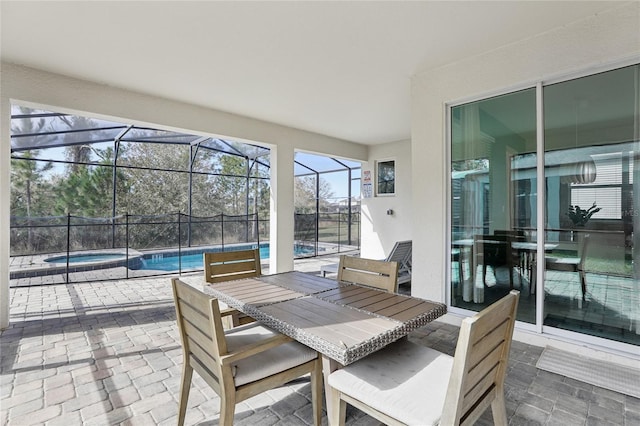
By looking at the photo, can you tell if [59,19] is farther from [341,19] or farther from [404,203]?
[404,203]

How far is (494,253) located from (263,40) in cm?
313

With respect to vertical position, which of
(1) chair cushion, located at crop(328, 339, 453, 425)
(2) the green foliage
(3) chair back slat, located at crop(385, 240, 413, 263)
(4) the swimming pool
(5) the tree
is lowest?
(4) the swimming pool

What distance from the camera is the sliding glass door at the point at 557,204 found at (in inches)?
97.7

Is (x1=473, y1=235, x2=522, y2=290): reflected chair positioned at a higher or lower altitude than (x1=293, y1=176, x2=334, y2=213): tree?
lower

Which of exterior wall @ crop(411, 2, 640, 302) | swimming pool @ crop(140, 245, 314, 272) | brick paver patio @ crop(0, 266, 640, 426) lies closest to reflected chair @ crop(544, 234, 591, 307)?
brick paver patio @ crop(0, 266, 640, 426)

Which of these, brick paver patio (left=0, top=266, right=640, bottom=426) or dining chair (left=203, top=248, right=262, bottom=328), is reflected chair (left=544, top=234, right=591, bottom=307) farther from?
dining chair (left=203, top=248, right=262, bottom=328)

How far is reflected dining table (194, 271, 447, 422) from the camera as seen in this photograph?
1.36 meters

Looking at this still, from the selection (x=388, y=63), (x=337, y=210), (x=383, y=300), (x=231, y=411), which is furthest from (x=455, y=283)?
(x=337, y=210)

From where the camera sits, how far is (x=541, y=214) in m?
2.77

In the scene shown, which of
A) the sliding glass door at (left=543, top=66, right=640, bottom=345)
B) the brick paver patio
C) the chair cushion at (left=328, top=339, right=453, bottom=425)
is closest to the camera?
the chair cushion at (left=328, top=339, right=453, bottom=425)

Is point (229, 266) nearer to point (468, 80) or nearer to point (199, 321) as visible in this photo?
point (199, 321)

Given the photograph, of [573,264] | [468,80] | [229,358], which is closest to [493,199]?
[573,264]

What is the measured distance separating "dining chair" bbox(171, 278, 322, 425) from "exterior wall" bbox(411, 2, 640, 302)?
216cm

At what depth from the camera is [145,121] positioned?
13.2ft
